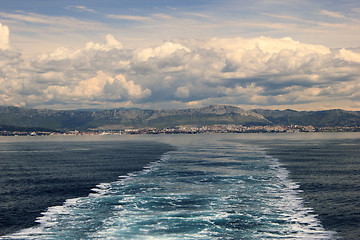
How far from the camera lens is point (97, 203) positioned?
6175cm

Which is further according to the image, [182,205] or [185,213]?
[182,205]

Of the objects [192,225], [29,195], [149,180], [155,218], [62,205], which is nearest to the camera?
[192,225]

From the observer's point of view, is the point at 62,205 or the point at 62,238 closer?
the point at 62,238

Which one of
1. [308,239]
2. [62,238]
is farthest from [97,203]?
[308,239]

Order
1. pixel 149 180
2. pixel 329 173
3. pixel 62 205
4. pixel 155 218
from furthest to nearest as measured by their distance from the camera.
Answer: pixel 329 173
pixel 149 180
pixel 62 205
pixel 155 218

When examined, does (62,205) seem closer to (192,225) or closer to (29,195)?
(29,195)

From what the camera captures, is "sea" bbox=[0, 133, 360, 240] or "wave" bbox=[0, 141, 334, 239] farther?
"sea" bbox=[0, 133, 360, 240]

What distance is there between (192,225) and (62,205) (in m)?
25.3

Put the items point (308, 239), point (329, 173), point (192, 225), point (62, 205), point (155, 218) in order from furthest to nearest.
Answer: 1. point (329, 173)
2. point (62, 205)
3. point (155, 218)
4. point (192, 225)
5. point (308, 239)

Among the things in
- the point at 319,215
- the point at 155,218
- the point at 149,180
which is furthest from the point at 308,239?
the point at 149,180

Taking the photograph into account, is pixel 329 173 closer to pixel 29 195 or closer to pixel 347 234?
pixel 347 234

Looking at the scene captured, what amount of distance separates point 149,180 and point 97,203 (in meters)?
26.1

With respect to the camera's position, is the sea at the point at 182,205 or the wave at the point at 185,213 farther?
the sea at the point at 182,205

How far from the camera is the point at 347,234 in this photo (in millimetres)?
43156
